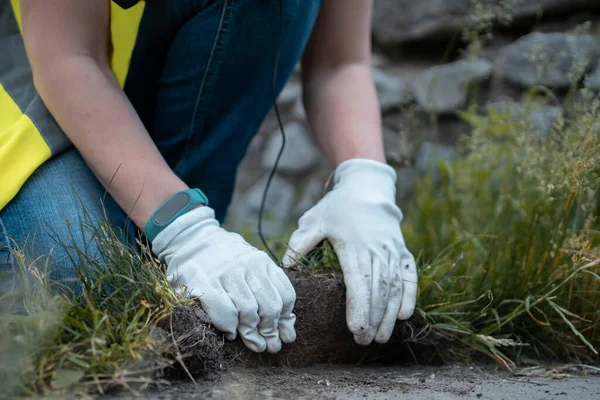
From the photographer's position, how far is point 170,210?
114cm

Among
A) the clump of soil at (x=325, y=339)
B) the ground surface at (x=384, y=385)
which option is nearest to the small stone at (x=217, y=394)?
the ground surface at (x=384, y=385)

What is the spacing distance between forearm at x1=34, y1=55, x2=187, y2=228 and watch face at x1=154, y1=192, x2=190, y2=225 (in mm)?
17

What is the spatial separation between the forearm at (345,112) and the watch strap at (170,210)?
0.50 m

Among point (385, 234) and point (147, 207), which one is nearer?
point (147, 207)

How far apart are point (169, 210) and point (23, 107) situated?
437mm

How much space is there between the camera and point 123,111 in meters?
1.18

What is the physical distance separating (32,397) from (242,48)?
92cm

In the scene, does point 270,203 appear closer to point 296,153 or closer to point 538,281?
point 296,153

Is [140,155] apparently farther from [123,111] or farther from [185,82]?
[185,82]

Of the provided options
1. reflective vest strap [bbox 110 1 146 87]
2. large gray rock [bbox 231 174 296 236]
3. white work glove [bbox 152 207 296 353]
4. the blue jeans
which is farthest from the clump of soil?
large gray rock [bbox 231 174 296 236]

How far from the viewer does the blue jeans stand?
1.25 metres

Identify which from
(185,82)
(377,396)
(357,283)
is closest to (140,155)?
(185,82)

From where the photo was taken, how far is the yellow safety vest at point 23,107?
4.00 ft

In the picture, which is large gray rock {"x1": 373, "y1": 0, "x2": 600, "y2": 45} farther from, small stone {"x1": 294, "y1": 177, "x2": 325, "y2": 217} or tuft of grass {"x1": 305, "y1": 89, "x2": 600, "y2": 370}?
tuft of grass {"x1": 305, "y1": 89, "x2": 600, "y2": 370}
